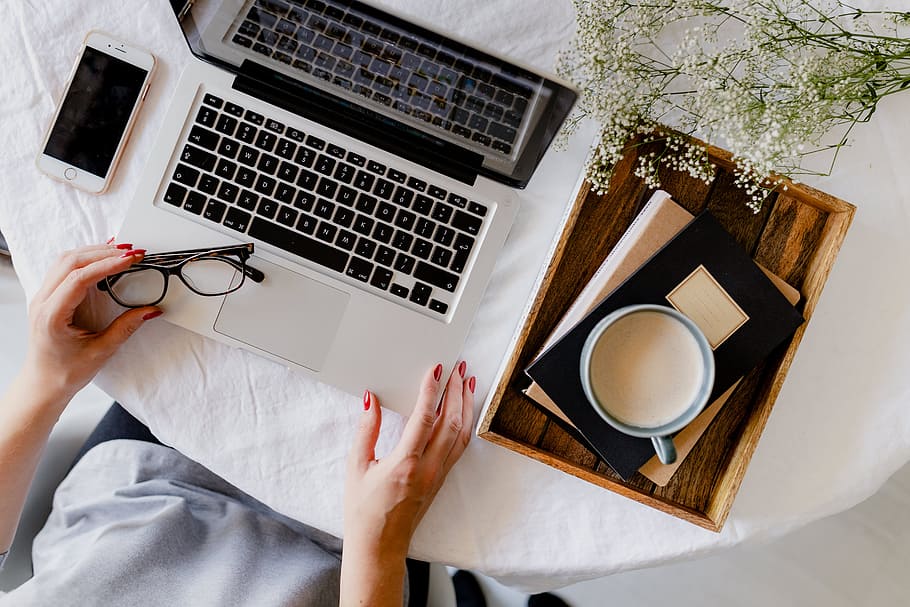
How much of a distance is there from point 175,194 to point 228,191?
63mm

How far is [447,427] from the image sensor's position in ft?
2.56

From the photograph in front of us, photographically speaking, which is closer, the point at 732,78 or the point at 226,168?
the point at 732,78

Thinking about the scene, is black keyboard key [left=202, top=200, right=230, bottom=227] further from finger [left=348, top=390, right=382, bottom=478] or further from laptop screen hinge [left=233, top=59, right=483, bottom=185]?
finger [left=348, top=390, right=382, bottom=478]

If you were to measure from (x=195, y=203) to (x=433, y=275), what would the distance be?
29 centimetres

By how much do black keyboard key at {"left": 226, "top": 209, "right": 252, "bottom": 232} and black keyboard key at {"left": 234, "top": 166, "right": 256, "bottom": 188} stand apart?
0.11ft

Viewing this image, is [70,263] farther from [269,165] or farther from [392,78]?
[392,78]

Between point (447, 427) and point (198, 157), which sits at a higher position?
point (198, 157)

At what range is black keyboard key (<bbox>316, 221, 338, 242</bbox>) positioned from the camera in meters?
0.79

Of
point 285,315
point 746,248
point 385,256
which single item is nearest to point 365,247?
point 385,256

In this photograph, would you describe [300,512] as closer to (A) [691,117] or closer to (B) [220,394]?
(B) [220,394]

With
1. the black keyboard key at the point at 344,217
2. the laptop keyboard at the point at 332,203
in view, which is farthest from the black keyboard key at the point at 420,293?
the black keyboard key at the point at 344,217

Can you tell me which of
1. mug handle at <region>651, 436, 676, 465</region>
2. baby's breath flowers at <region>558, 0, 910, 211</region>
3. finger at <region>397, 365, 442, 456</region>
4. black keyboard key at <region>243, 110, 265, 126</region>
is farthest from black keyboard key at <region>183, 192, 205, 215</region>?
mug handle at <region>651, 436, 676, 465</region>

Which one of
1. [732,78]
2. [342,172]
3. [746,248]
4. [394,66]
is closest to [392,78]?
[394,66]

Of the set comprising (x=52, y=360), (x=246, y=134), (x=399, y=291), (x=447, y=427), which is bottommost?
(x=52, y=360)
